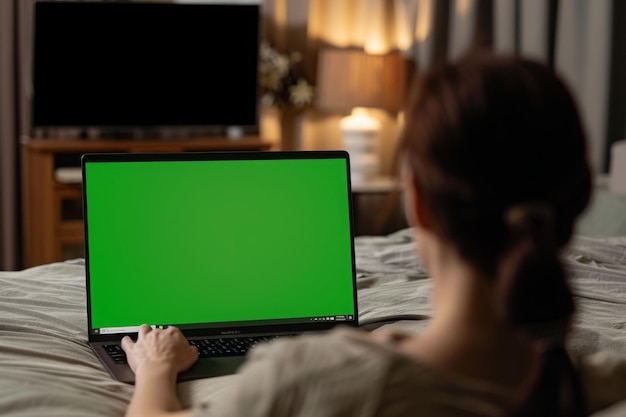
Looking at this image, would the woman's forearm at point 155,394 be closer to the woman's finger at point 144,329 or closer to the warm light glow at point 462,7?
the woman's finger at point 144,329

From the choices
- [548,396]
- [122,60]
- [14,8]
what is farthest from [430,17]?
[548,396]

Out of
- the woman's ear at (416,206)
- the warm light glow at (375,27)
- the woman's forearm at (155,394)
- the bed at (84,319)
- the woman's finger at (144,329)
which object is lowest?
the bed at (84,319)

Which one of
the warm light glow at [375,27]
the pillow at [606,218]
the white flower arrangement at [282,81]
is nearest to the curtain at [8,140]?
the white flower arrangement at [282,81]

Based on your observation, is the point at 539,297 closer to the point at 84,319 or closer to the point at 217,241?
the point at 217,241

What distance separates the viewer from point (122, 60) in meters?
4.51

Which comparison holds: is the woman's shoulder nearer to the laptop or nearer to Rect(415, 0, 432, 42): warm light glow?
the laptop

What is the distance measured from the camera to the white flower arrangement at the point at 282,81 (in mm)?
4758

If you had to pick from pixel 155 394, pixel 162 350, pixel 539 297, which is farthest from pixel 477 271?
pixel 162 350

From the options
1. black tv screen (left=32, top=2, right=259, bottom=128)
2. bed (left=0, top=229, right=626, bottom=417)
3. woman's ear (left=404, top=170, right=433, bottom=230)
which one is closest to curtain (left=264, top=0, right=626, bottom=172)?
black tv screen (left=32, top=2, right=259, bottom=128)

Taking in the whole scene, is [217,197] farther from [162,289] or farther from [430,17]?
[430,17]

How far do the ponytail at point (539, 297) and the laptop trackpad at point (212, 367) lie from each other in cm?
68

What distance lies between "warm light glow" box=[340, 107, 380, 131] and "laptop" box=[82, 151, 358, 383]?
9.81ft

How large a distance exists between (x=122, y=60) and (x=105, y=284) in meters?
3.14

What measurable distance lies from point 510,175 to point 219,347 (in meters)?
0.82
